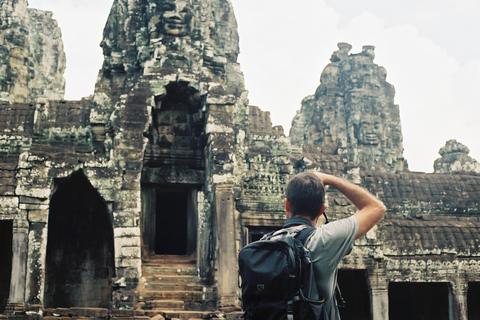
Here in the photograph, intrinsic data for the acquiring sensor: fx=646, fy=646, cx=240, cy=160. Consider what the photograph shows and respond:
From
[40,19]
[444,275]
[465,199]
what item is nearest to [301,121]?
[40,19]

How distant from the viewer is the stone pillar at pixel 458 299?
15.4 meters

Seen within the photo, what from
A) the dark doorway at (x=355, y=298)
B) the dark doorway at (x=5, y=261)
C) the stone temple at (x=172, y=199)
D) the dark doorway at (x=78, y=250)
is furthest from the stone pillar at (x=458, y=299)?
the dark doorway at (x=5, y=261)

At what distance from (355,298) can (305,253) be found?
1521 cm

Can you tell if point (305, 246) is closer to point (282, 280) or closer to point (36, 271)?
point (282, 280)

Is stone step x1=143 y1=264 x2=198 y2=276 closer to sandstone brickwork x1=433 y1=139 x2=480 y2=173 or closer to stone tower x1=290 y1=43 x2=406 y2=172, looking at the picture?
sandstone brickwork x1=433 y1=139 x2=480 y2=173

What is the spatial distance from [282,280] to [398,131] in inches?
1425

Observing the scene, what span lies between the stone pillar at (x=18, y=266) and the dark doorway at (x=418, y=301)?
1032 centimetres

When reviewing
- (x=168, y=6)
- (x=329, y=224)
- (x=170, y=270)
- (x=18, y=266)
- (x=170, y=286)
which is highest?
(x=168, y=6)

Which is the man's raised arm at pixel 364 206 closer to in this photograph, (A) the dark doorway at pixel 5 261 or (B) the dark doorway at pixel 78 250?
(B) the dark doorway at pixel 78 250

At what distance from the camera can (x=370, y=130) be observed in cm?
3556

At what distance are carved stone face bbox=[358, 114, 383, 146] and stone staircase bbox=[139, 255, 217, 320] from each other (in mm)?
22801

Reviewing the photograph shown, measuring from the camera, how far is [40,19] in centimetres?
3103

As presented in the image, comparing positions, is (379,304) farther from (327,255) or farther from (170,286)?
(327,255)

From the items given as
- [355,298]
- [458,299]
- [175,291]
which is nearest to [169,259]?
[175,291]
